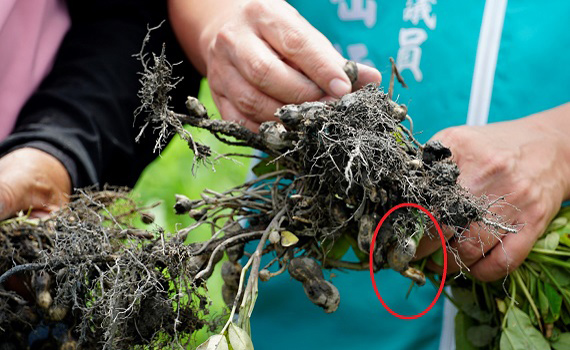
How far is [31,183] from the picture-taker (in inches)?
37.8

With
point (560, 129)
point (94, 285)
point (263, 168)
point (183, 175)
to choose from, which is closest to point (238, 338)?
point (94, 285)

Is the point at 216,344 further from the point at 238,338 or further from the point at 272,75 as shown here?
the point at 272,75

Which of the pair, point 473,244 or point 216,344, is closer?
point 216,344

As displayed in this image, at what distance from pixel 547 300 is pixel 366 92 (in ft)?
1.47

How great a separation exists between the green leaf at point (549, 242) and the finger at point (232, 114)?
1.52 feet

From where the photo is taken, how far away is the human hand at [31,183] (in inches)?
36.2

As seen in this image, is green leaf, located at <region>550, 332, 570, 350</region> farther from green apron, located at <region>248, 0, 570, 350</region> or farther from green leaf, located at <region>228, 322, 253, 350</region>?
green leaf, located at <region>228, 322, 253, 350</region>

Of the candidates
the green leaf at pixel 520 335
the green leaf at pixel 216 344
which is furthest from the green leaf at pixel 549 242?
the green leaf at pixel 216 344

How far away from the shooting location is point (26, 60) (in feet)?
3.59

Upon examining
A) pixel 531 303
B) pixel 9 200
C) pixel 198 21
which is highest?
pixel 198 21

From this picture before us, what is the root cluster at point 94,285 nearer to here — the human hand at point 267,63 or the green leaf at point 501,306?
the human hand at point 267,63

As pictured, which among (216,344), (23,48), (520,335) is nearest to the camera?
(216,344)

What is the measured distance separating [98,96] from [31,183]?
0.82 ft

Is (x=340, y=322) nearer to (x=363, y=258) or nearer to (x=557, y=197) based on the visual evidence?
(x=363, y=258)
